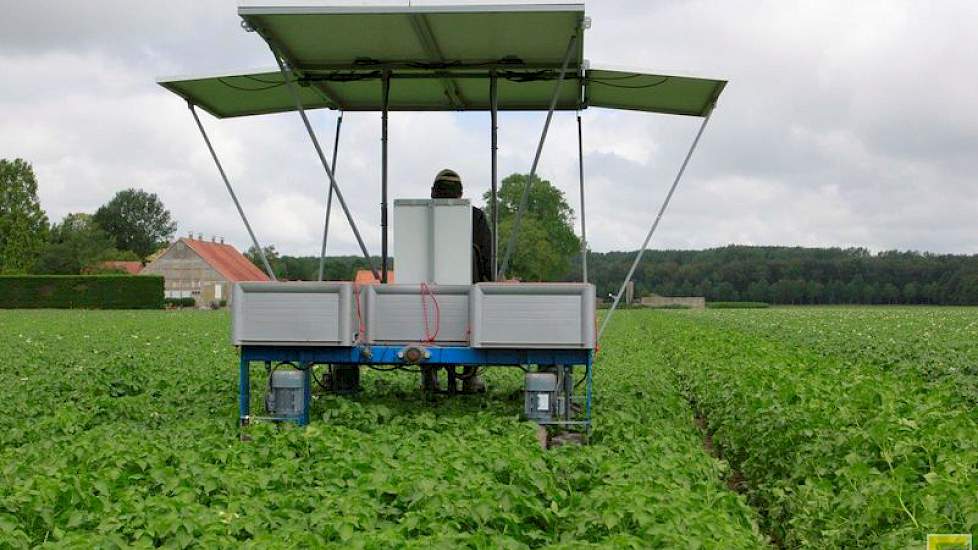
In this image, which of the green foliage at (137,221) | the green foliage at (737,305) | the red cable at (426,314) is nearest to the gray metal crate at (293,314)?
the red cable at (426,314)

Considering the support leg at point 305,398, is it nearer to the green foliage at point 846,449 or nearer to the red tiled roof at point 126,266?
the green foliage at point 846,449

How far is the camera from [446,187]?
35.9 feet

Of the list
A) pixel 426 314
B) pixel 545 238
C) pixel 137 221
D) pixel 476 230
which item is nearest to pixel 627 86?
pixel 476 230

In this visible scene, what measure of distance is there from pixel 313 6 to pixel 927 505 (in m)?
6.44

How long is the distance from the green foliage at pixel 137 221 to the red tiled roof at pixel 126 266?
15.3 meters

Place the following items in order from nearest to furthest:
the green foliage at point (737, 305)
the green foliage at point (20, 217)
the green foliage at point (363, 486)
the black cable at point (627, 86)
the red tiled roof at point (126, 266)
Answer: the green foliage at point (363, 486) < the black cable at point (627, 86) < the green foliage at point (20, 217) < the red tiled roof at point (126, 266) < the green foliage at point (737, 305)

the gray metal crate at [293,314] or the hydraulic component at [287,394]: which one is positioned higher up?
the gray metal crate at [293,314]

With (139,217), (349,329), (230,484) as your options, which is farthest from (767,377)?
(139,217)

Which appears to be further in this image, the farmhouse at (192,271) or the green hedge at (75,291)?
the farmhouse at (192,271)

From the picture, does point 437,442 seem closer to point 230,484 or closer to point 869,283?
point 230,484

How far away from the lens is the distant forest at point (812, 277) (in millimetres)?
87056

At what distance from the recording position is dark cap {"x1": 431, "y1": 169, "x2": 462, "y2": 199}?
1095cm

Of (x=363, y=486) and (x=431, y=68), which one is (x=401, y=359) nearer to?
(x=431, y=68)

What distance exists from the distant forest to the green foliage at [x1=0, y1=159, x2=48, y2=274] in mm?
49673
